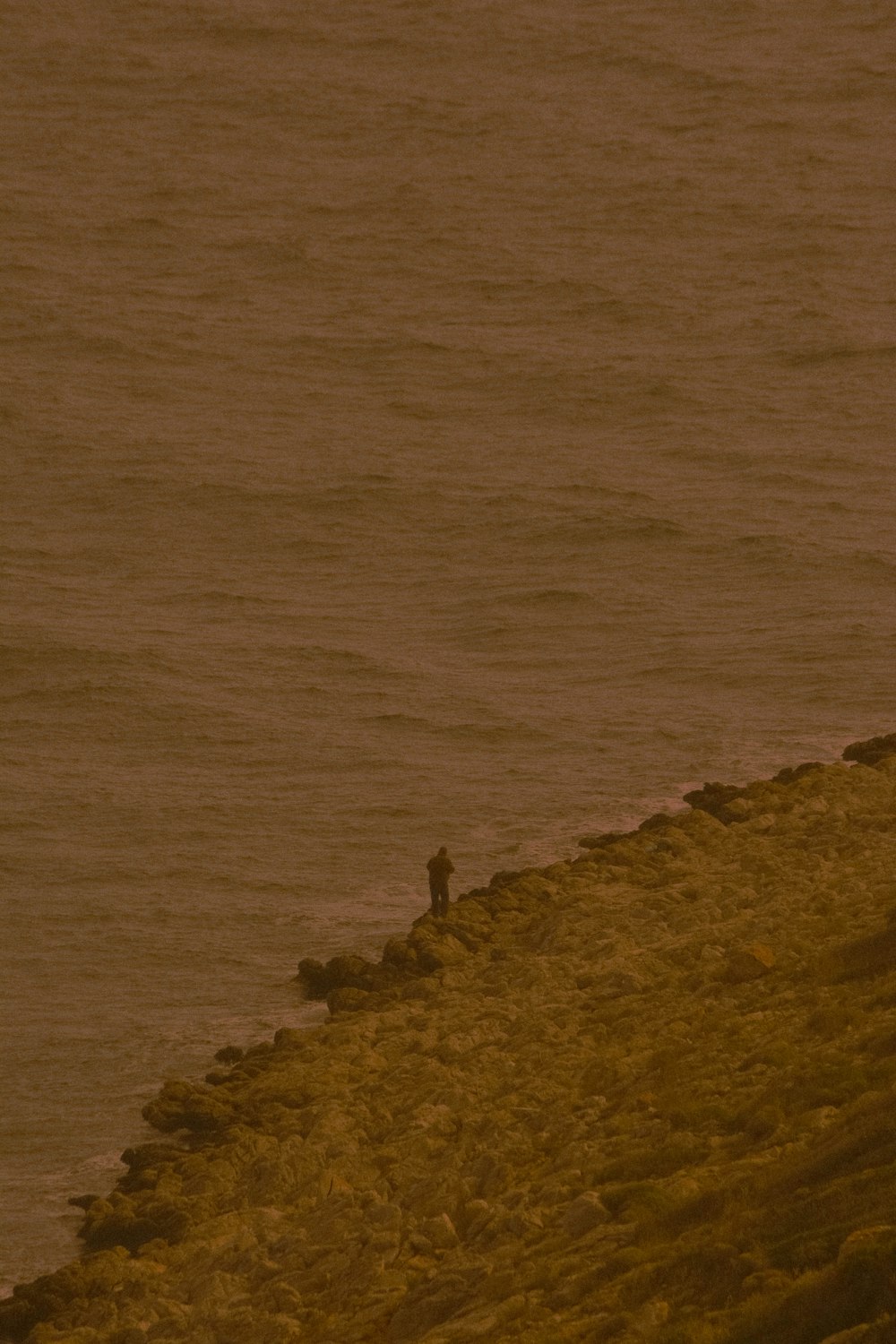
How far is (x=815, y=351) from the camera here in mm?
57625

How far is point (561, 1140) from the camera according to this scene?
642 inches

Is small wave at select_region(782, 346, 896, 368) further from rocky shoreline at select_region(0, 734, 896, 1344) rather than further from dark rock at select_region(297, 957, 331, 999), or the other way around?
dark rock at select_region(297, 957, 331, 999)

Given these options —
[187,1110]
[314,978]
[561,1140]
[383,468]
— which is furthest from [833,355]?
[561,1140]

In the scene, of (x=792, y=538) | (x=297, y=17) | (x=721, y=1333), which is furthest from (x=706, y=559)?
(x=297, y=17)

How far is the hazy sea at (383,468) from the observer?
27562mm

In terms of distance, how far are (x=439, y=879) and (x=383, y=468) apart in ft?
81.7

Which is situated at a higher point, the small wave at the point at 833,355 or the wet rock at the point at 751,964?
the small wave at the point at 833,355

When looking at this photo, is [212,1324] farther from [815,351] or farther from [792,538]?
[815,351]

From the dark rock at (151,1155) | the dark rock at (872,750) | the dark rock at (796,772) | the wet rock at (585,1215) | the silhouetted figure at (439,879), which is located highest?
the dark rock at (872,750)

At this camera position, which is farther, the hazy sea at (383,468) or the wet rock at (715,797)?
the hazy sea at (383,468)

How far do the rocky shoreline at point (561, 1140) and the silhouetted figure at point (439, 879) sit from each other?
28 cm

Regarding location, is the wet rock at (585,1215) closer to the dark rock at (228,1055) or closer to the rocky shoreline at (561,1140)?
the rocky shoreline at (561,1140)

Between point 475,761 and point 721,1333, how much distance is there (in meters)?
21.4

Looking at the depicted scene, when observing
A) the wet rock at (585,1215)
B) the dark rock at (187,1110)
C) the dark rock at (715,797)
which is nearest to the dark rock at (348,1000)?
the dark rock at (187,1110)
